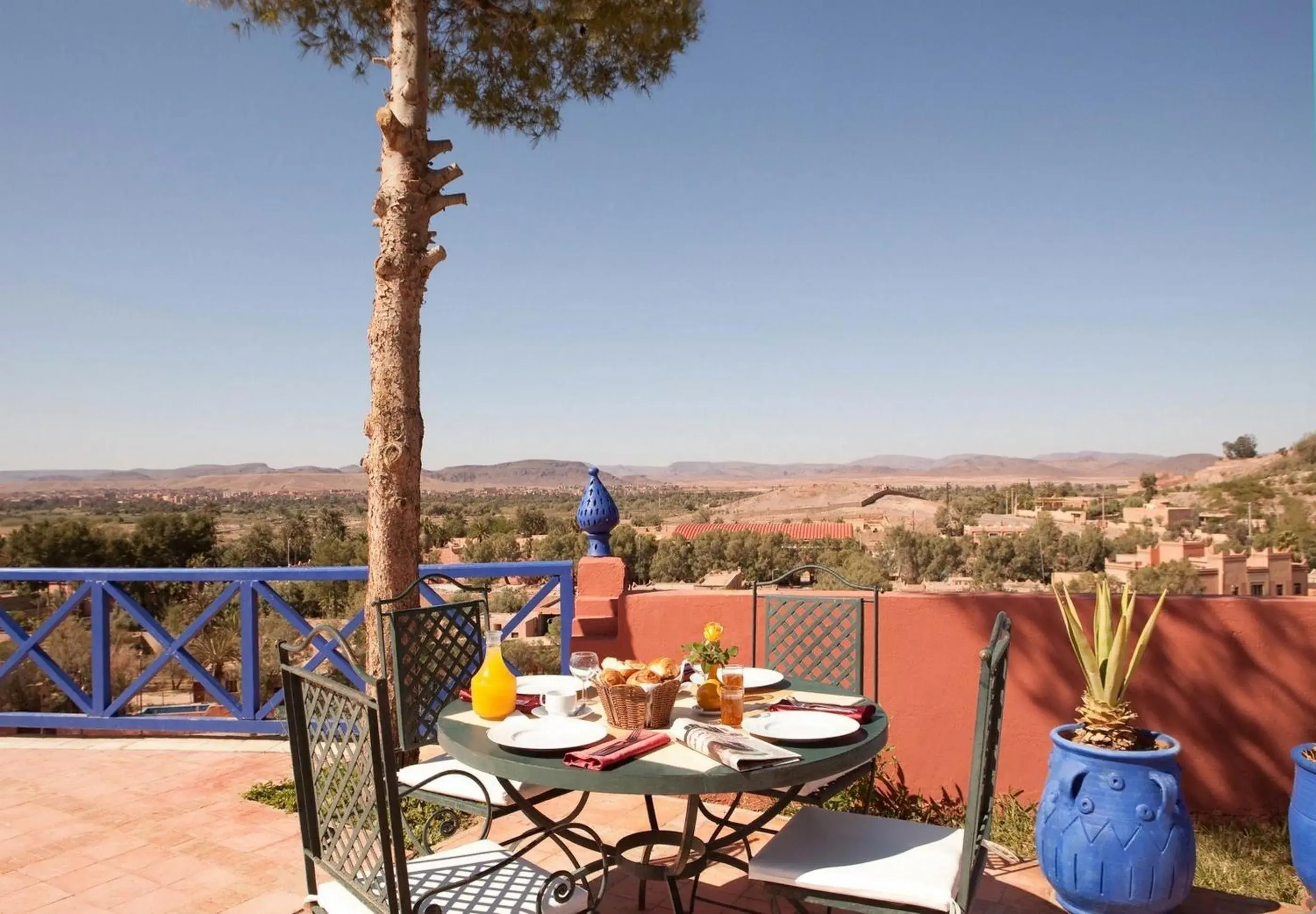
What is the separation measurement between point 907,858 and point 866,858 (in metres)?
0.09

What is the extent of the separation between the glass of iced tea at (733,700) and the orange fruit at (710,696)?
0.11 metres

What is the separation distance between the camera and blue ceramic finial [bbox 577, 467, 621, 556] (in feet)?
12.9

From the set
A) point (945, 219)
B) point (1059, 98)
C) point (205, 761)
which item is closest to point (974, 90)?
point (1059, 98)

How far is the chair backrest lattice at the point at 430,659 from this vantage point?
9.17 ft

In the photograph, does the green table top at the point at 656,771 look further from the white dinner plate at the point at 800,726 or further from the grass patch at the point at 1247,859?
the grass patch at the point at 1247,859

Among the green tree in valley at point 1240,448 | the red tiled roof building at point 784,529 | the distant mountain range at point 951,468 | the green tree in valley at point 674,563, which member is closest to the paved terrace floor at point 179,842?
the green tree in valley at point 674,563

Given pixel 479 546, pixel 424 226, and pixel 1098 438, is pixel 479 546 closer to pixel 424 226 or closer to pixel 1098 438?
pixel 424 226

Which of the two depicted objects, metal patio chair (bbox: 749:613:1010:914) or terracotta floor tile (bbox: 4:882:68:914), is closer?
metal patio chair (bbox: 749:613:1010:914)

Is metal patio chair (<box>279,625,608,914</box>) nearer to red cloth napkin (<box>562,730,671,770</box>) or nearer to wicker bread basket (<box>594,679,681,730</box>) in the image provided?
red cloth napkin (<box>562,730,671,770</box>)

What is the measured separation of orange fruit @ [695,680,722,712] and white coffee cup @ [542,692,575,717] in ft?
1.14

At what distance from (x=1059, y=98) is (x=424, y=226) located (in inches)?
557

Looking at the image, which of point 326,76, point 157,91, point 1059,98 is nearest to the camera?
point 326,76

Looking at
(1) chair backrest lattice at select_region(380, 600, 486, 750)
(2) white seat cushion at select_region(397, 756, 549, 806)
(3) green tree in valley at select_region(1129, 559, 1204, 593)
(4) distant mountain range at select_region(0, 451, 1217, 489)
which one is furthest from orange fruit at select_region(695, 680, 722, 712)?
(4) distant mountain range at select_region(0, 451, 1217, 489)

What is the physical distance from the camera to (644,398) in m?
53.2
